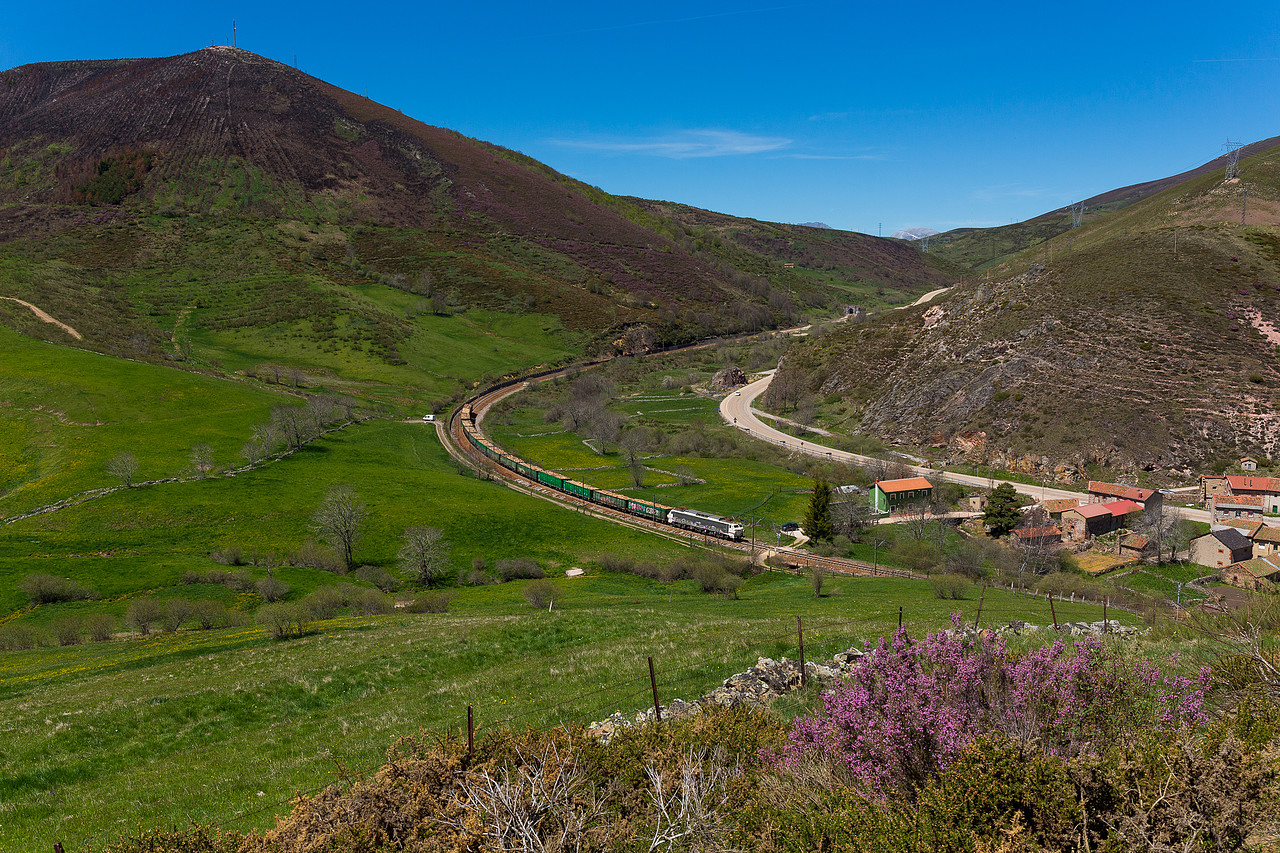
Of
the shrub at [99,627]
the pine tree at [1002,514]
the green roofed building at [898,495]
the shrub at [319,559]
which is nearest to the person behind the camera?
the shrub at [99,627]

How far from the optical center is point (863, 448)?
88.0m

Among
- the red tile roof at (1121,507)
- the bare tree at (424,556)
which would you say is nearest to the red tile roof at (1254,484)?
the red tile roof at (1121,507)

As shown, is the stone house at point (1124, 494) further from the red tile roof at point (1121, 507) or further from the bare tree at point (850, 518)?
the bare tree at point (850, 518)

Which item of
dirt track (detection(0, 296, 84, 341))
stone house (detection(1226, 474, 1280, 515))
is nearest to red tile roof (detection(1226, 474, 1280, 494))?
stone house (detection(1226, 474, 1280, 515))

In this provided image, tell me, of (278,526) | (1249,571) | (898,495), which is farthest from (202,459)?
(1249,571)

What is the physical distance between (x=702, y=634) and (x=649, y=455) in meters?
69.5

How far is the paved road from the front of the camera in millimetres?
65812

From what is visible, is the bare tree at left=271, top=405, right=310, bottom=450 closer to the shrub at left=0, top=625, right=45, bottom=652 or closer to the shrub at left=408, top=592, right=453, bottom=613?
the shrub at left=0, top=625, right=45, bottom=652

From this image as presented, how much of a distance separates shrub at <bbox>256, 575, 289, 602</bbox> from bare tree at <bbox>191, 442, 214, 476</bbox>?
81.9 feet

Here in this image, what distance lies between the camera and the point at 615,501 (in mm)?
70750

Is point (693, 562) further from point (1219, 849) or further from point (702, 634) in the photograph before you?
point (1219, 849)

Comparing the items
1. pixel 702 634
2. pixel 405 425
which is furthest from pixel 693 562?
pixel 405 425

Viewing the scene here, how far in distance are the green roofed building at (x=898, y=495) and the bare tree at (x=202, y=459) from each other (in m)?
62.9

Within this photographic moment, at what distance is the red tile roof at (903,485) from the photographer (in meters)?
65.5
